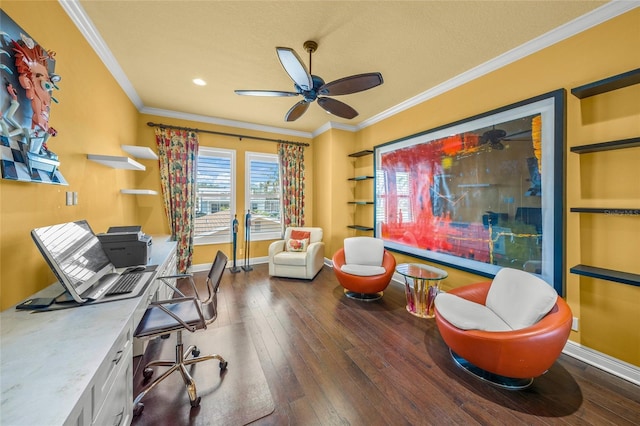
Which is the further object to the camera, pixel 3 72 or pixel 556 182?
pixel 556 182

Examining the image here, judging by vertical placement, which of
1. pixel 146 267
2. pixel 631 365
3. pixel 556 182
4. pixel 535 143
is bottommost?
pixel 631 365

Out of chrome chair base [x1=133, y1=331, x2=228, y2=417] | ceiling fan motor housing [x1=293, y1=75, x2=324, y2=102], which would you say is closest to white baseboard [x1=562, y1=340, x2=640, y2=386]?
chrome chair base [x1=133, y1=331, x2=228, y2=417]

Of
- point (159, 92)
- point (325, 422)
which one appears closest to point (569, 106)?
point (325, 422)

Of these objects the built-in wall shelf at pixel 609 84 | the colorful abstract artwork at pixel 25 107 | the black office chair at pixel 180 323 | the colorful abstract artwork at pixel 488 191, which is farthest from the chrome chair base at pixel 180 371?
the built-in wall shelf at pixel 609 84

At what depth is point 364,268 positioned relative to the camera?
10.6 feet

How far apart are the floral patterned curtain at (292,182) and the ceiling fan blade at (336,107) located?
7.89ft

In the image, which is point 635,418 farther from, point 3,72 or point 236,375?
point 3,72

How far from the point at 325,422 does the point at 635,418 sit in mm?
2001

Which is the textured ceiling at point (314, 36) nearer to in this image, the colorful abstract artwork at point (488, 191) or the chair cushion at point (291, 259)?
the colorful abstract artwork at point (488, 191)

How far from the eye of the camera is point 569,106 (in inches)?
83.2

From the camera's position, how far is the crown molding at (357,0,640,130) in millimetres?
1847

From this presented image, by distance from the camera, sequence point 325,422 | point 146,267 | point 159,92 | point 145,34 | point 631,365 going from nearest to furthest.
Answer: point 325,422, point 631,365, point 146,267, point 145,34, point 159,92

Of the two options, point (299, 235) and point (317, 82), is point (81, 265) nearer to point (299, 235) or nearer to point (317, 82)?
point (317, 82)

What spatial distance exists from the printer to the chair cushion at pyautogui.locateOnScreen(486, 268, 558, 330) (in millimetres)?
3251
